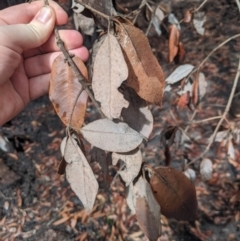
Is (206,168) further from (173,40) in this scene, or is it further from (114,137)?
(114,137)

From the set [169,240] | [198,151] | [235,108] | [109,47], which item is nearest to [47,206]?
[169,240]

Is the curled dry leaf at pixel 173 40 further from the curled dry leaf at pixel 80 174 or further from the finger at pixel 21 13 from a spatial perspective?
the curled dry leaf at pixel 80 174

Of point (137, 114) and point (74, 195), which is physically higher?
point (137, 114)

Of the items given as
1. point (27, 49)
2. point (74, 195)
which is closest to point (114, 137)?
point (27, 49)

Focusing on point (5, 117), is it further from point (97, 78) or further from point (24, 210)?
point (24, 210)

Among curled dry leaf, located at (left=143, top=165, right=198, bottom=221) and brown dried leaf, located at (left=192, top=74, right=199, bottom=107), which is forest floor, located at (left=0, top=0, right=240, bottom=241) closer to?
brown dried leaf, located at (left=192, top=74, right=199, bottom=107)

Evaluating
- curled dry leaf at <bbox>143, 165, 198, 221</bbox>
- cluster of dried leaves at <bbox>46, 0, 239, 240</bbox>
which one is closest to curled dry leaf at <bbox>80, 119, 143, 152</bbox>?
cluster of dried leaves at <bbox>46, 0, 239, 240</bbox>

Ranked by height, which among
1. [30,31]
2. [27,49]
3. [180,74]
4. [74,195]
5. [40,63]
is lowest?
[74,195]
